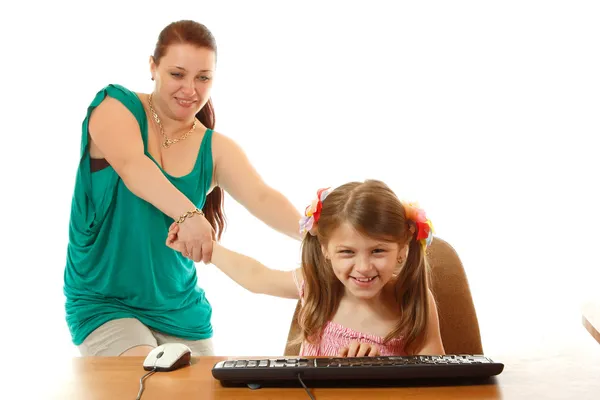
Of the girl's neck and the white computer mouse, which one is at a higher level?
the girl's neck

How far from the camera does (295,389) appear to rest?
53.6 inches

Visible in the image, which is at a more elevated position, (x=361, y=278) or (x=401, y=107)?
(x=401, y=107)

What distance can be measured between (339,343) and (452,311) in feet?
1.13

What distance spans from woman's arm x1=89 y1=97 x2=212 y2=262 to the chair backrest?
0.36 m

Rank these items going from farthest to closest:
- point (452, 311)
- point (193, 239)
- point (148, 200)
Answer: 1. point (148, 200)
2. point (193, 239)
3. point (452, 311)

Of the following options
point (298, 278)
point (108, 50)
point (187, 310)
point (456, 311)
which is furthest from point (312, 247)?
point (108, 50)

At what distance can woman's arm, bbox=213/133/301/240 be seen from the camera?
237 centimetres

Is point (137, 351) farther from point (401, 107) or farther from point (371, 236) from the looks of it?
point (401, 107)

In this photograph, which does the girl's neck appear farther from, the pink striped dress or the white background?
the white background

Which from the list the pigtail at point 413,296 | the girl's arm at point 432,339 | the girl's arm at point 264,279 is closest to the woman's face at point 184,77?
the girl's arm at point 264,279

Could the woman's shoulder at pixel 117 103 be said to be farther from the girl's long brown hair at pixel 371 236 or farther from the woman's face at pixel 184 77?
the girl's long brown hair at pixel 371 236

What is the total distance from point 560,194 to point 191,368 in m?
2.26

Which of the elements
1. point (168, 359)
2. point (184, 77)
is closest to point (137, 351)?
point (168, 359)

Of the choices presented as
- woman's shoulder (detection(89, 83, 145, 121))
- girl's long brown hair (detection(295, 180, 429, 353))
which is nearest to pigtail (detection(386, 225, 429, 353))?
girl's long brown hair (detection(295, 180, 429, 353))
